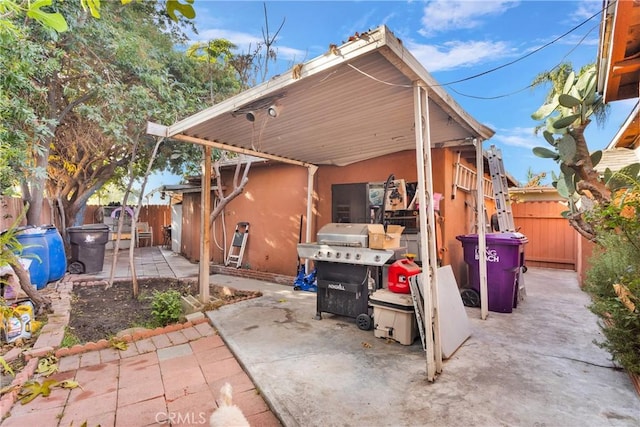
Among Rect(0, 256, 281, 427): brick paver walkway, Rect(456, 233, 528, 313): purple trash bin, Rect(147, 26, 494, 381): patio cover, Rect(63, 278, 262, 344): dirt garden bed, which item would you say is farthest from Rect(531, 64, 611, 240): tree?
Rect(63, 278, 262, 344): dirt garden bed

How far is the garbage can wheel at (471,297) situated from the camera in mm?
4762

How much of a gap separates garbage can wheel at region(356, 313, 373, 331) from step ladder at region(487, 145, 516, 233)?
323 cm

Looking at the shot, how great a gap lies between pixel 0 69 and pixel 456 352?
6.49 m

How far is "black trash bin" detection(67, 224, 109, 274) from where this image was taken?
23.5ft

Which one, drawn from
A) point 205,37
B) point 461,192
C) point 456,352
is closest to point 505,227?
point 461,192

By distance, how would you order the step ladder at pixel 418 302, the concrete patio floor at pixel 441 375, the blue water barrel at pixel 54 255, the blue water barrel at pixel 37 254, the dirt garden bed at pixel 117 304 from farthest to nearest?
the blue water barrel at pixel 54 255
the blue water barrel at pixel 37 254
the dirt garden bed at pixel 117 304
the step ladder at pixel 418 302
the concrete patio floor at pixel 441 375

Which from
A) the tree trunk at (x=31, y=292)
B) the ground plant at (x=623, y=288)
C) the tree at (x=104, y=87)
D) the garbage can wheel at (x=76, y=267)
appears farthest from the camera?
the garbage can wheel at (x=76, y=267)

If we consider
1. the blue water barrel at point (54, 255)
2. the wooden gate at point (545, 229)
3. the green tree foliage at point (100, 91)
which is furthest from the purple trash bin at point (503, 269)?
the blue water barrel at point (54, 255)

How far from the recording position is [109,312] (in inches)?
A: 183

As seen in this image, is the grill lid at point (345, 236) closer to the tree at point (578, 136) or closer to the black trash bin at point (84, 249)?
the tree at point (578, 136)

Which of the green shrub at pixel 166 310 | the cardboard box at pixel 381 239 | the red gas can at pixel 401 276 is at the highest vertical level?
the cardboard box at pixel 381 239

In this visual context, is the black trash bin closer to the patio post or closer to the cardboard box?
the cardboard box

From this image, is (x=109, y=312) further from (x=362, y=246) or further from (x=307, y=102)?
(x=307, y=102)

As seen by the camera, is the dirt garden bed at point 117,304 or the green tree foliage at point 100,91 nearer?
the dirt garden bed at point 117,304
